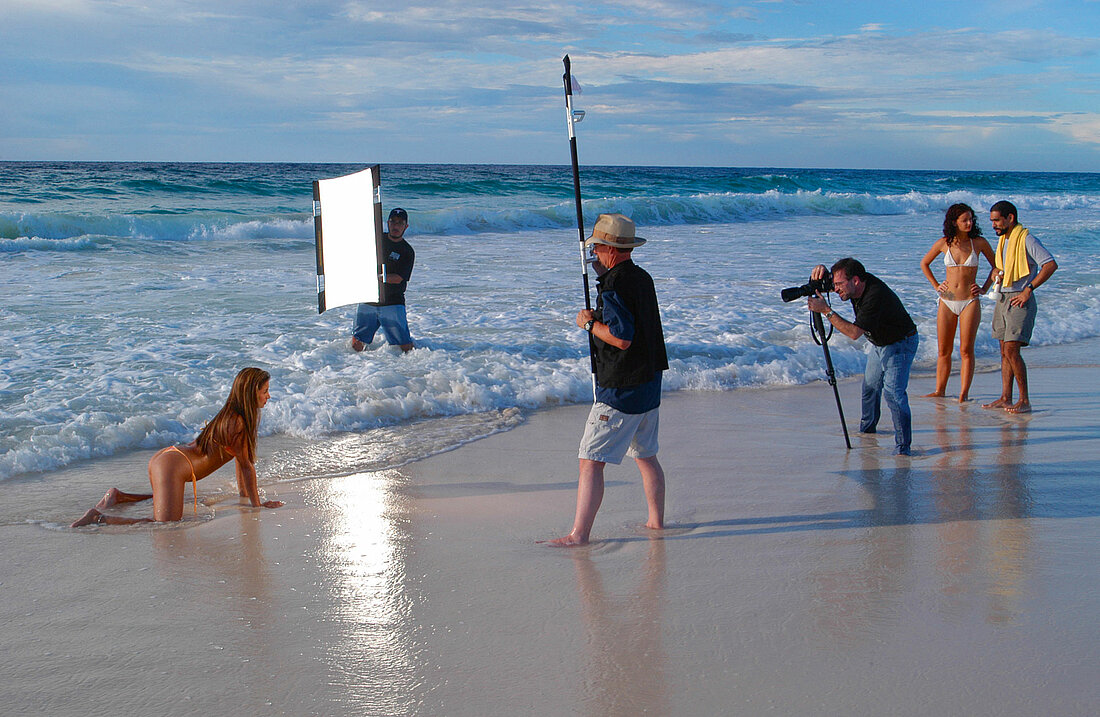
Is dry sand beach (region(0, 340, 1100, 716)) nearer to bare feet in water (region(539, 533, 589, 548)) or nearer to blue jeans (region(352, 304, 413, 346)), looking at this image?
bare feet in water (region(539, 533, 589, 548))

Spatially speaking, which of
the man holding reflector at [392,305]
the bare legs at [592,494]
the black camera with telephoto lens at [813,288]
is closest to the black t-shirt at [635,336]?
the bare legs at [592,494]

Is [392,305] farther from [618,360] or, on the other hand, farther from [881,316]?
[618,360]

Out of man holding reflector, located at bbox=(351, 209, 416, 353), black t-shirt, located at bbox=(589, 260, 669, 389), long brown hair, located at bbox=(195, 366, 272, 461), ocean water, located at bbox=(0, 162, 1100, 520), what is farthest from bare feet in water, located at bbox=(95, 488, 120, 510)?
man holding reflector, located at bbox=(351, 209, 416, 353)

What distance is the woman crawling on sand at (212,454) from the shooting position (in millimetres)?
4551

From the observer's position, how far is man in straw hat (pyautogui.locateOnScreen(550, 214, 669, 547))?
3.87m

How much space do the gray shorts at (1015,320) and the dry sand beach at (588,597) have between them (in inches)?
61.9

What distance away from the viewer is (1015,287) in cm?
689

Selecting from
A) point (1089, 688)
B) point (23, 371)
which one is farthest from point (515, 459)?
point (23, 371)

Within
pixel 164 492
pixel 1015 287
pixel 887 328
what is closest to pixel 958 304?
pixel 1015 287

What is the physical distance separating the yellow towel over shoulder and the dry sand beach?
183 centimetres

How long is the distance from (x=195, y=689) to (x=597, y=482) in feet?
6.16

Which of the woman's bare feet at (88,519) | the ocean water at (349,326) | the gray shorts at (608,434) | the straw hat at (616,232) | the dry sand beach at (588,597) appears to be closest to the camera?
the dry sand beach at (588,597)

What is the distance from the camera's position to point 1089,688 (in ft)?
9.52

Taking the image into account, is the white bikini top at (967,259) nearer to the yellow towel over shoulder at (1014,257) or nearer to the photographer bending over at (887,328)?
the yellow towel over shoulder at (1014,257)
